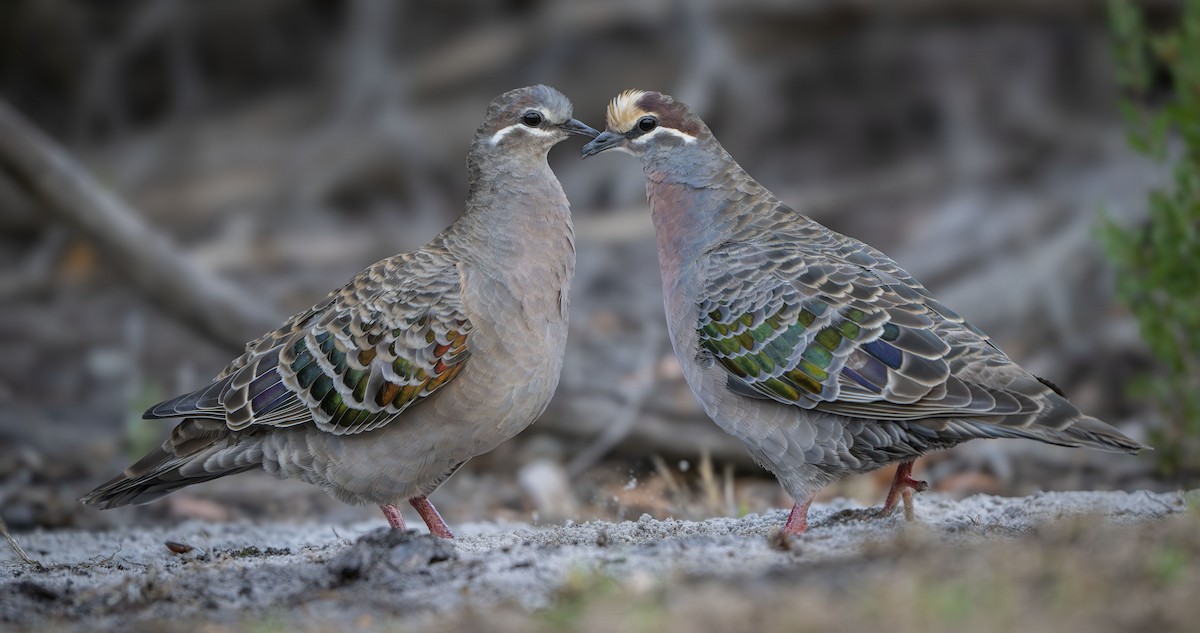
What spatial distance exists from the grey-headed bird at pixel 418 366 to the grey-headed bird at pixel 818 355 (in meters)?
0.61

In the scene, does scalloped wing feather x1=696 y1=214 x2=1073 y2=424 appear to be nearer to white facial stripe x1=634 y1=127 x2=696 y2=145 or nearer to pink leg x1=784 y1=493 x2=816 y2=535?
pink leg x1=784 y1=493 x2=816 y2=535

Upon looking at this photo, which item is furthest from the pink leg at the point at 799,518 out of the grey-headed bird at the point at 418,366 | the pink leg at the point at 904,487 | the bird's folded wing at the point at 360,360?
the bird's folded wing at the point at 360,360

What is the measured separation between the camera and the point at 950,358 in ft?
16.0

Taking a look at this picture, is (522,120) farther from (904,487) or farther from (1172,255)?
(1172,255)

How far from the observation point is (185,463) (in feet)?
18.0

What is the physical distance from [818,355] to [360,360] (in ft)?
6.15

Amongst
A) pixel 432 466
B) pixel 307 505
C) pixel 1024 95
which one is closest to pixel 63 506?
pixel 307 505

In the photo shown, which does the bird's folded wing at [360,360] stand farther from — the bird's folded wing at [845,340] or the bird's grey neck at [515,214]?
the bird's folded wing at [845,340]

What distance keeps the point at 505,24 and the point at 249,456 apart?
700cm

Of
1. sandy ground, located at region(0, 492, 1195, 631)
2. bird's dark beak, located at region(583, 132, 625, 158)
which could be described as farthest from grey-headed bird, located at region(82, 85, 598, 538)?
sandy ground, located at region(0, 492, 1195, 631)

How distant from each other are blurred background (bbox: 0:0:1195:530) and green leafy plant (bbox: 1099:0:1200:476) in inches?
101

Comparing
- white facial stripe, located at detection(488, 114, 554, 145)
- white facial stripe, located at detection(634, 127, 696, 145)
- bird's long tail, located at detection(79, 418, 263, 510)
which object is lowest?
bird's long tail, located at detection(79, 418, 263, 510)

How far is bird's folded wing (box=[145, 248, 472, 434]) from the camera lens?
5.25m

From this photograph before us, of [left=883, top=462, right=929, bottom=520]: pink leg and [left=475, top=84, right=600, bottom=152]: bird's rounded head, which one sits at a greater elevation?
[left=475, top=84, right=600, bottom=152]: bird's rounded head
